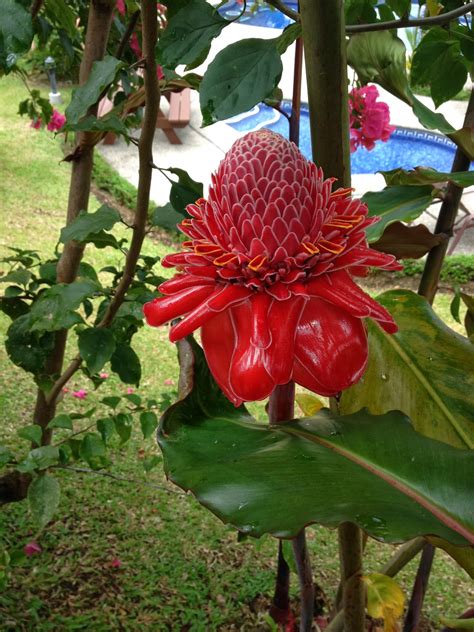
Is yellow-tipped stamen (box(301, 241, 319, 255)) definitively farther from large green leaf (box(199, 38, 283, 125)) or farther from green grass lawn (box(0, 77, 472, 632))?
green grass lawn (box(0, 77, 472, 632))

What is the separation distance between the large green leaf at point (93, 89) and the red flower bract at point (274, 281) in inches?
15.2

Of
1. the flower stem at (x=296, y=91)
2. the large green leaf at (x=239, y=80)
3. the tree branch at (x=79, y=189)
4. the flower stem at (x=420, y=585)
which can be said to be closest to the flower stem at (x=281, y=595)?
the flower stem at (x=420, y=585)

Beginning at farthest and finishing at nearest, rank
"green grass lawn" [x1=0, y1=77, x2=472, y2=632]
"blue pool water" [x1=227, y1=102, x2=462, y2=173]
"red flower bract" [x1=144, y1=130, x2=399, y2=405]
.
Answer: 1. "blue pool water" [x1=227, y1=102, x2=462, y2=173]
2. "green grass lawn" [x1=0, y1=77, x2=472, y2=632]
3. "red flower bract" [x1=144, y1=130, x2=399, y2=405]

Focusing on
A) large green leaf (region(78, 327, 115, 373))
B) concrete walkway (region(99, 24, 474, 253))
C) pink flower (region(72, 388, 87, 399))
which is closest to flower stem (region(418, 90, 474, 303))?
large green leaf (region(78, 327, 115, 373))

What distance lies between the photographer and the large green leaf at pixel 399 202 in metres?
0.70

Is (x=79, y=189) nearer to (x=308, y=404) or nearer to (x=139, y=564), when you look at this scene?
(x=308, y=404)

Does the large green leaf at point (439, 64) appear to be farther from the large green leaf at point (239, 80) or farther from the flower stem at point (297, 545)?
the flower stem at point (297, 545)

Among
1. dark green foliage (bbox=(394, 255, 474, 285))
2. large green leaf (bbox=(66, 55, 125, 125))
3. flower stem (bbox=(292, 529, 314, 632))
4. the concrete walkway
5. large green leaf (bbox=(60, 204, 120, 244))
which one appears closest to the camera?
flower stem (bbox=(292, 529, 314, 632))

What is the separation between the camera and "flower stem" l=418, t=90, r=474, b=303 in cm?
78

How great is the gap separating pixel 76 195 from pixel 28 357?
1.09ft

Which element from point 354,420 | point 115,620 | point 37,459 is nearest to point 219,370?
point 354,420

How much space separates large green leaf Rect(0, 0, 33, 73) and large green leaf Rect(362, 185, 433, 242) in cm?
36

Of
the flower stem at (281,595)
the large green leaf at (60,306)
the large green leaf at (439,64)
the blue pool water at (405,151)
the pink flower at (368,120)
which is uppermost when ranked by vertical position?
the blue pool water at (405,151)

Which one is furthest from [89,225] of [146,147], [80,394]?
[80,394]
